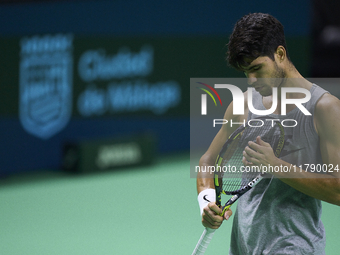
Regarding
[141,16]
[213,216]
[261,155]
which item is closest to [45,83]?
[141,16]

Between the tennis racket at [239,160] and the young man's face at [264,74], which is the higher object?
the young man's face at [264,74]

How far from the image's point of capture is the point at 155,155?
840 cm

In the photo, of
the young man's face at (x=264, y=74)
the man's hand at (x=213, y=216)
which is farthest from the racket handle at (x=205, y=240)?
the young man's face at (x=264, y=74)

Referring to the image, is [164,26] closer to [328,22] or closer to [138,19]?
[138,19]

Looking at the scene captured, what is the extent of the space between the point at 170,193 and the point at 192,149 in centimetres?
295

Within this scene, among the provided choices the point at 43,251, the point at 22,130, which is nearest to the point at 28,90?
the point at 22,130

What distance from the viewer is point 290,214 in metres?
1.93

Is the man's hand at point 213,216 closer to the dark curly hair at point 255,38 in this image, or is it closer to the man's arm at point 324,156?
the man's arm at point 324,156

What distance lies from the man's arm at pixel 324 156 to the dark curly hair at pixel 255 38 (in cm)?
27

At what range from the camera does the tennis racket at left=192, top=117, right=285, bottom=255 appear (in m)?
2.01

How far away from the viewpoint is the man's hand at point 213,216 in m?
2.01

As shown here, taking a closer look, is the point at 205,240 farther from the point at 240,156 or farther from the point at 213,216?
the point at 240,156

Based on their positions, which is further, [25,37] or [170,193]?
[25,37]

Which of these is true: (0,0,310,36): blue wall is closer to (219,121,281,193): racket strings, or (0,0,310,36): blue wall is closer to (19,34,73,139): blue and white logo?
(19,34,73,139): blue and white logo
